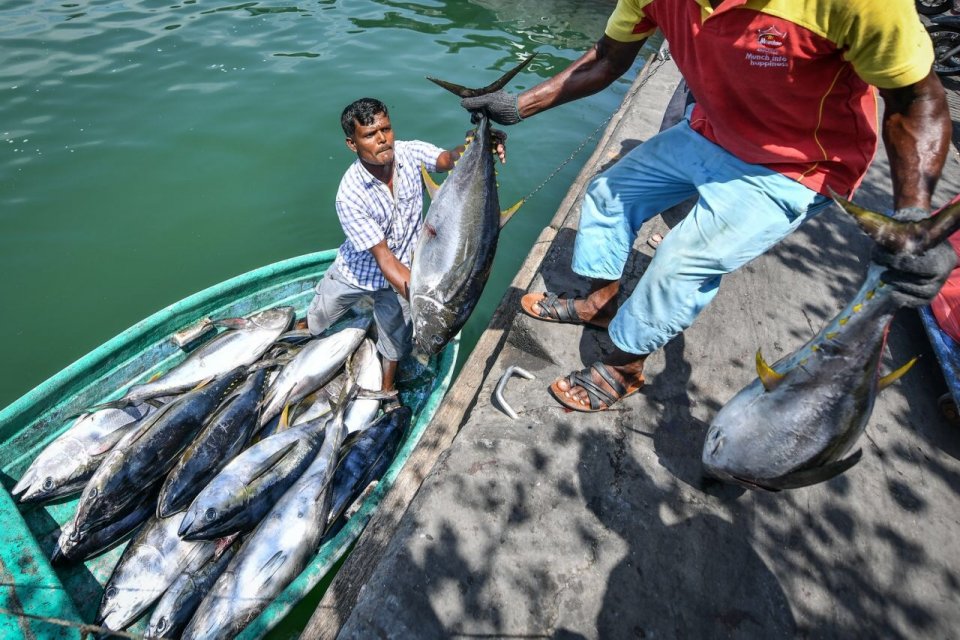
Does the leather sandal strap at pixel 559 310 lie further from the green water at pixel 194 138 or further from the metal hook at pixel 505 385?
the green water at pixel 194 138

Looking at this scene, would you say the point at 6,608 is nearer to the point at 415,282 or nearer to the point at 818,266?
the point at 415,282

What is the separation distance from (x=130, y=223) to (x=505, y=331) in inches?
198

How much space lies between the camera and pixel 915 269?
1.89m

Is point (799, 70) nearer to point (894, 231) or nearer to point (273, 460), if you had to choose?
point (894, 231)

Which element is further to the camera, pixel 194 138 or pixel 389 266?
pixel 194 138

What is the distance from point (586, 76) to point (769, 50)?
3.76 ft

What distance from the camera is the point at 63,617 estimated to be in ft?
8.53

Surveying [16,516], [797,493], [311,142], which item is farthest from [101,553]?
[311,142]

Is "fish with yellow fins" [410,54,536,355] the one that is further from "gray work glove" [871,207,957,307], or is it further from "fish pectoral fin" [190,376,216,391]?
"fish pectoral fin" [190,376,216,391]

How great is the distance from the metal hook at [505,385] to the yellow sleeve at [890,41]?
7.55 feet

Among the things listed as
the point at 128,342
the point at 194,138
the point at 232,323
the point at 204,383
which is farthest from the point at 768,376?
the point at 194,138

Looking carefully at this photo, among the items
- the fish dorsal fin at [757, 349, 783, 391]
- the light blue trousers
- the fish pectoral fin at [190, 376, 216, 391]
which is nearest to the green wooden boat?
the fish pectoral fin at [190, 376, 216, 391]

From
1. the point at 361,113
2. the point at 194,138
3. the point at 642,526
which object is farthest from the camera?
the point at 194,138

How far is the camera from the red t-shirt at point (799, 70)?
195 cm
